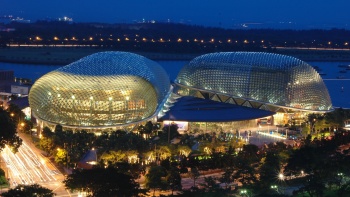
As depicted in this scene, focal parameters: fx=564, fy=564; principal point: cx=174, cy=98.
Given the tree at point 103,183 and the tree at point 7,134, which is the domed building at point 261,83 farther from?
the tree at point 103,183

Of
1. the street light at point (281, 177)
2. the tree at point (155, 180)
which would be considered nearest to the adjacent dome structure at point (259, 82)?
the street light at point (281, 177)

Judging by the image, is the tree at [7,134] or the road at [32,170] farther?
the tree at [7,134]

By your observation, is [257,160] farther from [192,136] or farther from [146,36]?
[146,36]

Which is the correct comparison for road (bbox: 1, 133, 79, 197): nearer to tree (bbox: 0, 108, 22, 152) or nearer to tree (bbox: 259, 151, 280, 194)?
tree (bbox: 0, 108, 22, 152)

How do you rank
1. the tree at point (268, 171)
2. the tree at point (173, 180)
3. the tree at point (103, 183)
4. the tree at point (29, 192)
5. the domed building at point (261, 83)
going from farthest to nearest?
the domed building at point (261, 83) < the tree at point (268, 171) < the tree at point (173, 180) < the tree at point (103, 183) < the tree at point (29, 192)

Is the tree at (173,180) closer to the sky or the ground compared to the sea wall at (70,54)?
closer to the ground

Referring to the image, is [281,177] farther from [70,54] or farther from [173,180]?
[70,54]

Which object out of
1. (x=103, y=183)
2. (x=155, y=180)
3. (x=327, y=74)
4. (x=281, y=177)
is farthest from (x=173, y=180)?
(x=327, y=74)

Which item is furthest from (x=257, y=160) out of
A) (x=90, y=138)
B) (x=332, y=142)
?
(x=90, y=138)
